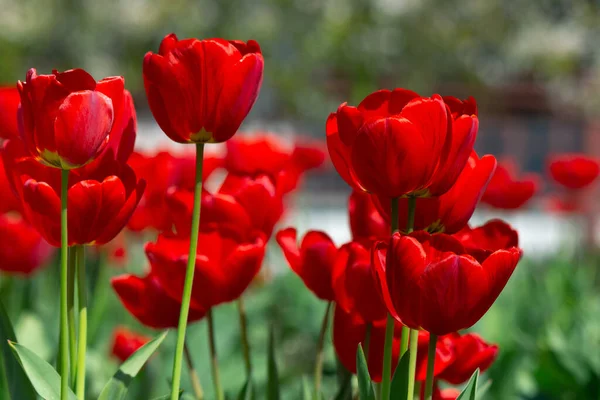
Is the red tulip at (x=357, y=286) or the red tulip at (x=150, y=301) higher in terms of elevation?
the red tulip at (x=357, y=286)

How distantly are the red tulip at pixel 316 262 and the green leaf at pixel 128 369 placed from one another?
0.64 ft

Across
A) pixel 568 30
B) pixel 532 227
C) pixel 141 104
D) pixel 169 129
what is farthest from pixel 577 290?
pixel 568 30

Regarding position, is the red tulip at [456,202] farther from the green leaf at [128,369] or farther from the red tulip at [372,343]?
the green leaf at [128,369]

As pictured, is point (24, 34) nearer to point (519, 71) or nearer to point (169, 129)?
point (519, 71)

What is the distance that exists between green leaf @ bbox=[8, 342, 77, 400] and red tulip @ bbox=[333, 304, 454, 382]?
275mm

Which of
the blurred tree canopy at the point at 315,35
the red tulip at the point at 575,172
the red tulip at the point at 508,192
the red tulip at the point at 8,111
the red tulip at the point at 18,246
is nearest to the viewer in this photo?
the red tulip at the point at 8,111

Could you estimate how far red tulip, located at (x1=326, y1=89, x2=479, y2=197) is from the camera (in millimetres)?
659

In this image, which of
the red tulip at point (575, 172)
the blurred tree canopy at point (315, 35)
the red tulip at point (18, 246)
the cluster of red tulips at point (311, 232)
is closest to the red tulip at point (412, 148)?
the cluster of red tulips at point (311, 232)

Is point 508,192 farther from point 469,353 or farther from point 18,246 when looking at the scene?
point 469,353

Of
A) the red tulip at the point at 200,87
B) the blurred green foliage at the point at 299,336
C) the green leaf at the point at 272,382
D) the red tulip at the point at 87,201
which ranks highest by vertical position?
the red tulip at the point at 200,87

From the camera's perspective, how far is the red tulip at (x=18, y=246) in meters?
1.51

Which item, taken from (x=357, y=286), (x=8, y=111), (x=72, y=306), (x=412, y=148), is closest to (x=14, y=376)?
(x=72, y=306)

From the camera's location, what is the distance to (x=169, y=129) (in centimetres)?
70

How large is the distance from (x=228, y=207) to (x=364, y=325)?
0.71ft
